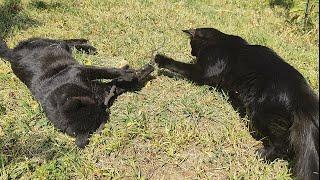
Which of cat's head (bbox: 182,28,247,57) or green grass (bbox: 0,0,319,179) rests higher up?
cat's head (bbox: 182,28,247,57)

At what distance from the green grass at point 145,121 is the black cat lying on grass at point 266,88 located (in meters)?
0.19

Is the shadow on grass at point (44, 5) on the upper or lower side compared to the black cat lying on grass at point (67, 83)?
lower

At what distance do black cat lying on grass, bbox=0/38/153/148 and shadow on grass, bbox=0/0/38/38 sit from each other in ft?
3.60

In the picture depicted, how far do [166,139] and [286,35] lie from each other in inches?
138

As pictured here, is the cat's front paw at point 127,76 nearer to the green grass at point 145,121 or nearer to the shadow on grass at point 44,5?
the green grass at point 145,121

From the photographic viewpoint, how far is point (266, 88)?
156 inches

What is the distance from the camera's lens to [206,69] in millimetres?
4883

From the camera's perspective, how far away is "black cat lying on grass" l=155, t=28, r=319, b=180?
3375 millimetres

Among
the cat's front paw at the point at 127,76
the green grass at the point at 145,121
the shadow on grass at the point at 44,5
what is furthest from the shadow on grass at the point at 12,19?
the cat's front paw at the point at 127,76

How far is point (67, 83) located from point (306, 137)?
249cm

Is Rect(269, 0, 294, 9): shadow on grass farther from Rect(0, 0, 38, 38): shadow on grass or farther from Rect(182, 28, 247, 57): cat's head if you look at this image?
Rect(0, 0, 38, 38): shadow on grass

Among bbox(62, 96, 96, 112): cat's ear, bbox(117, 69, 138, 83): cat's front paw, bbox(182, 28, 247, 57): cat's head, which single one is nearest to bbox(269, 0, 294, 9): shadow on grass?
bbox(182, 28, 247, 57): cat's head

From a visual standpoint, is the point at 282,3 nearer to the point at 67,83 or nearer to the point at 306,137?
the point at 67,83

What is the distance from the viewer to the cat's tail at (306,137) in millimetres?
3221
